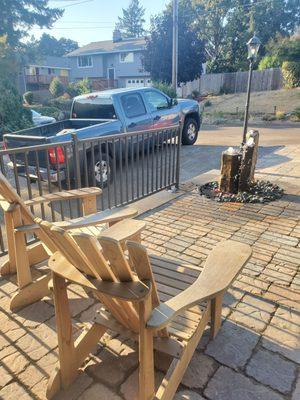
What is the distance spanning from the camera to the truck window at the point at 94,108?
7469mm

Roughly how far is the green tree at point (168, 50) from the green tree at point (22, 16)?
15.6 m

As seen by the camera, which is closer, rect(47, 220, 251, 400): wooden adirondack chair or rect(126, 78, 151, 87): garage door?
rect(47, 220, 251, 400): wooden adirondack chair

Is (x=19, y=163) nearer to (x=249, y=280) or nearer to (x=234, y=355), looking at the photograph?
(x=249, y=280)

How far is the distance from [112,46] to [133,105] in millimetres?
36332

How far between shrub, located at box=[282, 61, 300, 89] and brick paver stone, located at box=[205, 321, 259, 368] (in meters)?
23.4

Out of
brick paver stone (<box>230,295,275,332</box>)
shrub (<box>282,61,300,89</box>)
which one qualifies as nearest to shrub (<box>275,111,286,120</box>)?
shrub (<box>282,61,300,89</box>)

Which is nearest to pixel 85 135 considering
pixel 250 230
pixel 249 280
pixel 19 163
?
pixel 19 163

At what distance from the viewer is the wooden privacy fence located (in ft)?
78.6

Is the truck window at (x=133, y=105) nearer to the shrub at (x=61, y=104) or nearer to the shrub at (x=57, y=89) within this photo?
the shrub at (x=61, y=104)

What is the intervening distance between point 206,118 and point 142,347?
61.1 ft

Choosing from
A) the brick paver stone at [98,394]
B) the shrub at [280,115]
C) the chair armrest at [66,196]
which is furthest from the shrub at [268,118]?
the brick paver stone at [98,394]

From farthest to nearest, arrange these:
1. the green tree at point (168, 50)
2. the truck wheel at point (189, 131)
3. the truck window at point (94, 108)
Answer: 1. the green tree at point (168, 50)
2. the truck wheel at point (189, 131)
3. the truck window at point (94, 108)

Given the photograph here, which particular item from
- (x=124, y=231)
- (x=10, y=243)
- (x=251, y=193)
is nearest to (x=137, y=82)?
(x=251, y=193)

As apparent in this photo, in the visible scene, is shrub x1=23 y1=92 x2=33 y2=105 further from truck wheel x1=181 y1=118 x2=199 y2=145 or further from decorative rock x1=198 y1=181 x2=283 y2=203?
decorative rock x1=198 y1=181 x2=283 y2=203
